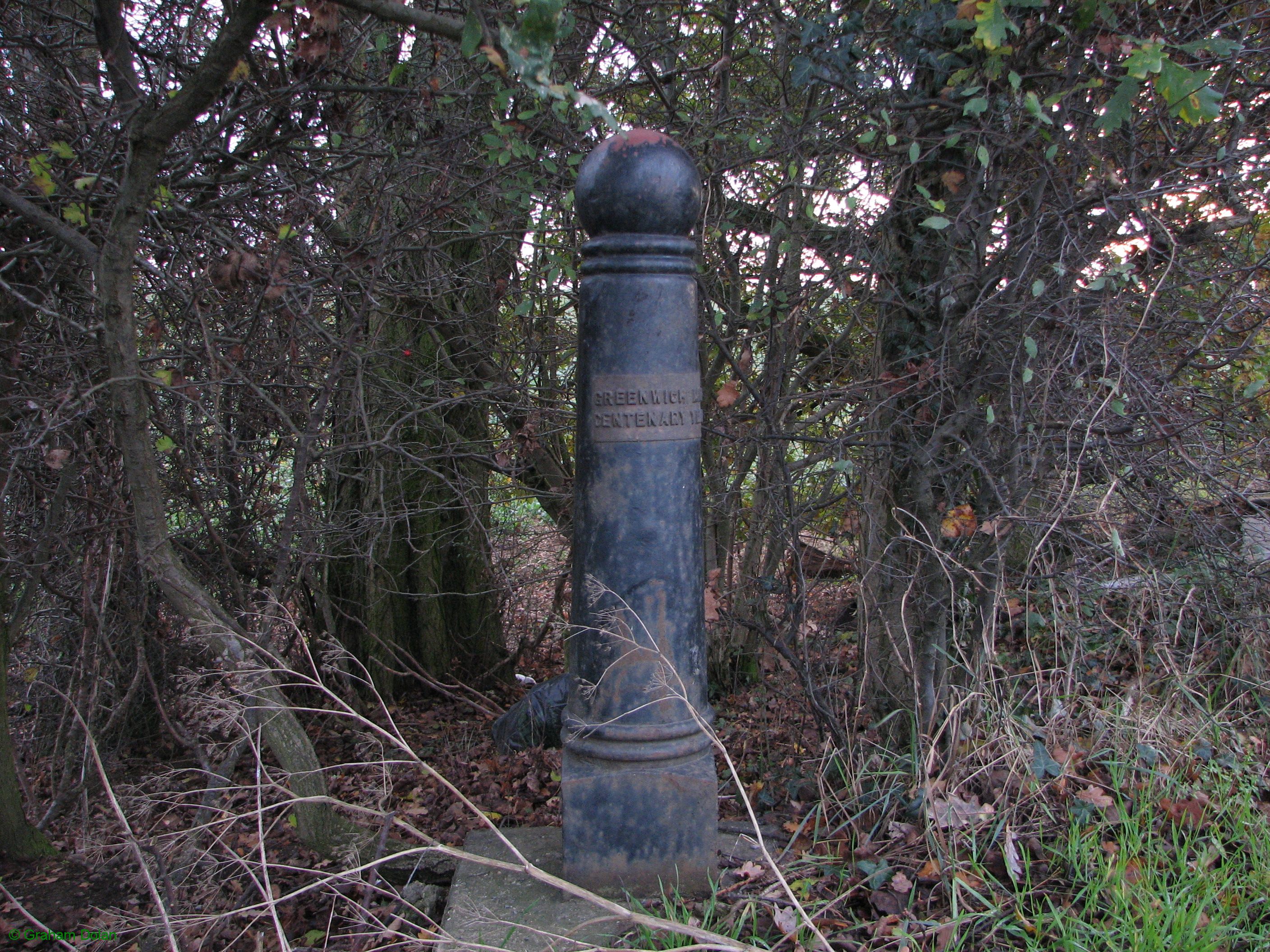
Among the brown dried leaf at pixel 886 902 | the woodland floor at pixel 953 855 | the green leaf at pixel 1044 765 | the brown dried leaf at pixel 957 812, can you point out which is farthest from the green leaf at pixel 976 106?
the brown dried leaf at pixel 886 902

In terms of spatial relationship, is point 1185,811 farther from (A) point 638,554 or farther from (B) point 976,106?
(B) point 976,106

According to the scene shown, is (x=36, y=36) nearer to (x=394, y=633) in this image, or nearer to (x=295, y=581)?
(x=295, y=581)

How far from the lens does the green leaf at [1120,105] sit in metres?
2.56

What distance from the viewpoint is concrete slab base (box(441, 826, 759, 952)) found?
2299mm

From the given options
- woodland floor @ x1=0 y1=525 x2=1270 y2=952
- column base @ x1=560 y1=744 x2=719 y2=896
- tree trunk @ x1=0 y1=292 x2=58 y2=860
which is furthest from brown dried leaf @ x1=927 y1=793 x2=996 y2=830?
tree trunk @ x1=0 y1=292 x2=58 y2=860

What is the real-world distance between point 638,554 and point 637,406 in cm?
43

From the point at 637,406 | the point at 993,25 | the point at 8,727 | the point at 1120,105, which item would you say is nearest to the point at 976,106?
the point at 993,25

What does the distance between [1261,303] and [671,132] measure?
2369 mm

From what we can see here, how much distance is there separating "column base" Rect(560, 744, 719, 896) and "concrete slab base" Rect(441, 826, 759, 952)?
115mm

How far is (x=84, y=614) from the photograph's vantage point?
3.70 metres

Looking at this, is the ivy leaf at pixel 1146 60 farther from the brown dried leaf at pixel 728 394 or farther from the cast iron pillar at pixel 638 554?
the brown dried leaf at pixel 728 394

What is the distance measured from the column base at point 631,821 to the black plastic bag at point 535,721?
185 cm

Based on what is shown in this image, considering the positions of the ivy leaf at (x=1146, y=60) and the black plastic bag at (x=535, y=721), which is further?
the black plastic bag at (x=535, y=721)

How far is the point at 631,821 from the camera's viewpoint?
256 centimetres
